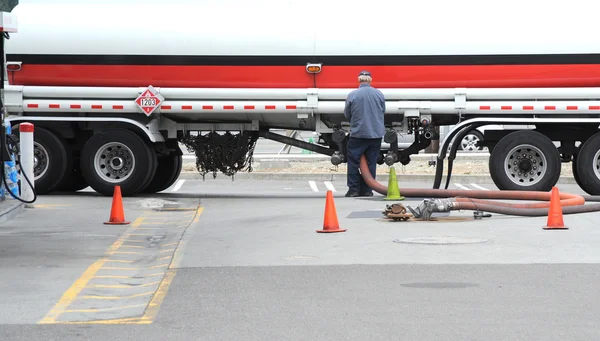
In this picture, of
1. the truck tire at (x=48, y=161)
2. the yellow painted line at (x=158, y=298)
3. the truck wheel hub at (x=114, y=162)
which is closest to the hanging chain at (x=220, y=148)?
the truck wheel hub at (x=114, y=162)

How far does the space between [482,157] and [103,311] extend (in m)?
22.3

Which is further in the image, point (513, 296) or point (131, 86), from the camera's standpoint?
point (131, 86)

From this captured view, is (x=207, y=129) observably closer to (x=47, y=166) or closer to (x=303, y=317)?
(x=47, y=166)

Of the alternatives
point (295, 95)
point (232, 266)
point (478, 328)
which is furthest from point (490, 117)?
point (478, 328)

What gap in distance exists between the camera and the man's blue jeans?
59.6 ft

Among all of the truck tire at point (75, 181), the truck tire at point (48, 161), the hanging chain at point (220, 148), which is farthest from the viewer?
the truck tire at point (75, 181)

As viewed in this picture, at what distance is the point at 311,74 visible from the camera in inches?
737

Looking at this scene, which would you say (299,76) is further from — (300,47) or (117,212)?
(117,212)

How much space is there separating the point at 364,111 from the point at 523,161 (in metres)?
2.61

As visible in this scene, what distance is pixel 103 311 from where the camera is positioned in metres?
8.27

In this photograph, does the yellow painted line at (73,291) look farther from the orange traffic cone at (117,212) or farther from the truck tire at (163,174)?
the truck tire at (163,174)

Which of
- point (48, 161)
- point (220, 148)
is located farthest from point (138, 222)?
point (220, 148)

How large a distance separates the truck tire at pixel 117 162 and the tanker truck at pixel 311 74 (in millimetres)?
22

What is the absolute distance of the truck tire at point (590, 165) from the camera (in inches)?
717
